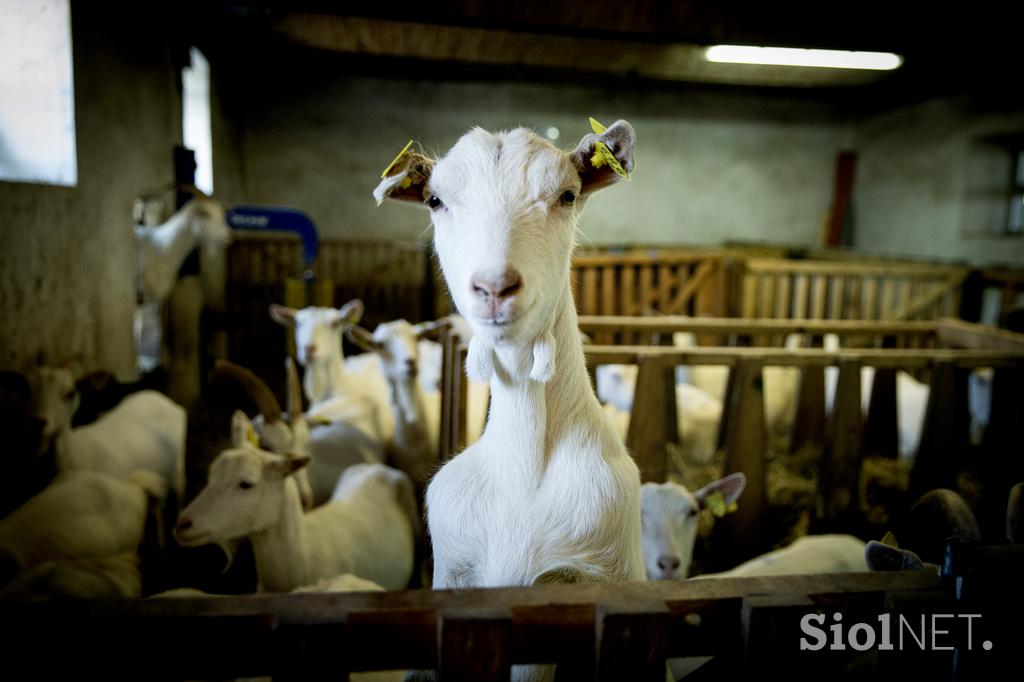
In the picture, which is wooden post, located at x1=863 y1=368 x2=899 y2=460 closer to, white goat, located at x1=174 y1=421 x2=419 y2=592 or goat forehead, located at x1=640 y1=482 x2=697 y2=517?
goat forehead, located at x1=640 y1=482 x2=697 y2=517

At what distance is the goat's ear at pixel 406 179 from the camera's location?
5.29ft

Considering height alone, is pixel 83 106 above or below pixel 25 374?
above

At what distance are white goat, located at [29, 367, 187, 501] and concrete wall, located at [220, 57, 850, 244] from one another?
8.08 meters

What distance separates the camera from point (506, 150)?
155 centimetres

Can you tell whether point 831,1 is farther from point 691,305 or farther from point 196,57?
point 196,57

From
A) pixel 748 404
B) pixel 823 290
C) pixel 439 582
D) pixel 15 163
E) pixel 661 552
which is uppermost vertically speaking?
pixel 15 163

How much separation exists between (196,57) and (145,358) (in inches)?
159

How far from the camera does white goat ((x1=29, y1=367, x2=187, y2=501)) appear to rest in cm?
320

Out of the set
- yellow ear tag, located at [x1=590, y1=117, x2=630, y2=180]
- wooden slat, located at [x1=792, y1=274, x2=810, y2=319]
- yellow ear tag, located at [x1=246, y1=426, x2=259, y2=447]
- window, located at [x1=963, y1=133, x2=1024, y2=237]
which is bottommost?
yellow ear tag, located at [x1=246, y1=426, x2=259, y2=447]

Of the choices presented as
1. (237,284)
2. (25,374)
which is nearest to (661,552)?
(25,374)

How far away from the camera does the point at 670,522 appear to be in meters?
2.73

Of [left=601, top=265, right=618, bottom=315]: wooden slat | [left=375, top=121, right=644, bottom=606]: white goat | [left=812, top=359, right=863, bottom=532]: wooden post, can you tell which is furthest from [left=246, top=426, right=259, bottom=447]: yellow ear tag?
[left=601, top=265, right=618, bottom=315]: wooden slat

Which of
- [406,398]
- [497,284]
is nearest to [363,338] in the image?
[406,398]

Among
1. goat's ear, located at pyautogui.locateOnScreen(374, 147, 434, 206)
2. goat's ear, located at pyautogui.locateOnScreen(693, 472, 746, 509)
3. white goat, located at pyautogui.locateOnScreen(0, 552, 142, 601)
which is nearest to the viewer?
goat's ear, located at pyautogui.locateOnScreen(374, 147, 434, 206)
